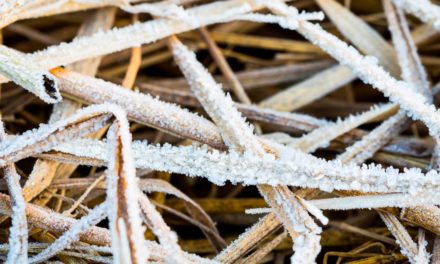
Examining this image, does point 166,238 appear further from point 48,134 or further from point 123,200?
point 48,134

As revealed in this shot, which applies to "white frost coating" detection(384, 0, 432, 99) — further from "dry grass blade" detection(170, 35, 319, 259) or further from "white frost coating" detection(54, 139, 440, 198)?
"dry grass blade" detection(170, 35, 319, 259)

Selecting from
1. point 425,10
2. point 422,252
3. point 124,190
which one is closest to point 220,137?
point 124,190

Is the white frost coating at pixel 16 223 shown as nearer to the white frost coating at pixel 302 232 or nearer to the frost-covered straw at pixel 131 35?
the frost-covered straw at pixel 131 35

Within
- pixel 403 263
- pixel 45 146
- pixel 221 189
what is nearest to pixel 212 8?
pixel 221 189

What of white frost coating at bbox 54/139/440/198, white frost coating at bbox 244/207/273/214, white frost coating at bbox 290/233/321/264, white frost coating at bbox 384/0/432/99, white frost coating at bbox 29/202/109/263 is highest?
white frost coating at bbox 384/0/432/99

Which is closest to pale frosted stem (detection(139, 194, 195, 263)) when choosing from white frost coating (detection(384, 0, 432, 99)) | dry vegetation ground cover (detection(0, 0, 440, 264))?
dry vegetation ground cover (detection(0, 0, 440, 264))

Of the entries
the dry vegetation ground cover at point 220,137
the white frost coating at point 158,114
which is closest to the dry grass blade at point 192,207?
the dry vegetation ground cover at point 220,137
